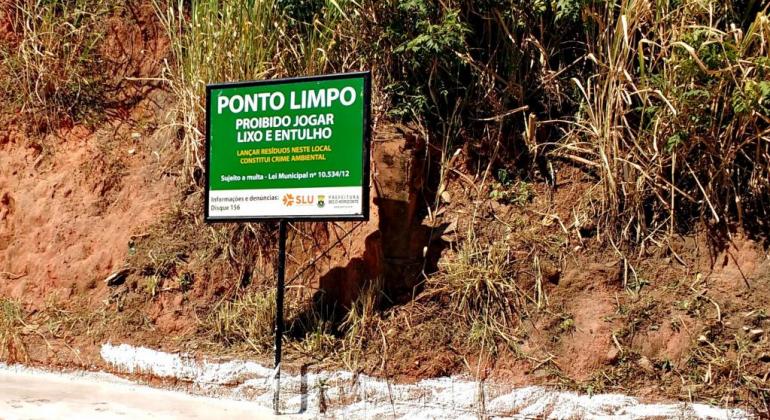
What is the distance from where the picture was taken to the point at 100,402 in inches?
269

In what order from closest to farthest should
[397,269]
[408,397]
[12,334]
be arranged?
[408,397]
[397,269]
[12,334]

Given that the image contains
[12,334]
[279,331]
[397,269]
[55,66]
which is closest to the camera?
[279,331]

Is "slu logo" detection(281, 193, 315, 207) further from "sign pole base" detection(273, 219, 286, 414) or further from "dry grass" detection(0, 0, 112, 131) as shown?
"dry grass" detection(0, 0, 112, 131)

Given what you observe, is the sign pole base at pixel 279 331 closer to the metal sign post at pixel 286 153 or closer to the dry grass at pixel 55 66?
the metal sign post at pixel 286 153

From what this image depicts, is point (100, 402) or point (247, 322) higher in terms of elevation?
point (247, 322)

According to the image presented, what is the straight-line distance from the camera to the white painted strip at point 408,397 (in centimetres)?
612

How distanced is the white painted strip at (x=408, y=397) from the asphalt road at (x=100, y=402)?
0.59 feet

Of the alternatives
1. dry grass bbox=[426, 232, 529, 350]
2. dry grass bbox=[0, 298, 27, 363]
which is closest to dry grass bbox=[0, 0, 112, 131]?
dry grass bbox=[0, 298, 27, 363]

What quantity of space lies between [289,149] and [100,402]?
2228 mm

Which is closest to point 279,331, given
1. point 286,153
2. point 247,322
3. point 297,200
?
point 247,322

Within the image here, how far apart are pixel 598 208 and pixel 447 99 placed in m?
1.64

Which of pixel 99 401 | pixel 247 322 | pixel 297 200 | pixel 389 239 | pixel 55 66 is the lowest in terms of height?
pixel 99 401

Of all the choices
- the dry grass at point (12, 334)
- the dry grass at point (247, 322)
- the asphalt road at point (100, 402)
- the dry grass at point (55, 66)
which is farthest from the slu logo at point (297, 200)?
the dry grass at point (55, 66)

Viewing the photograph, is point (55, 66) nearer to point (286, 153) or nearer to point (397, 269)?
point (286, 153)
